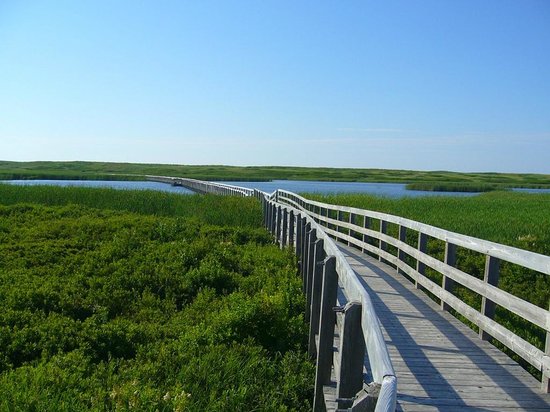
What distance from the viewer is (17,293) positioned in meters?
8.91

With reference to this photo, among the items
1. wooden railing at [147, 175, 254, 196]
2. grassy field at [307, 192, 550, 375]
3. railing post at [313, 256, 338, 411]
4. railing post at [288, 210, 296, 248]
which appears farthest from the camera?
wooden railing at [147, 175, 254, 196]

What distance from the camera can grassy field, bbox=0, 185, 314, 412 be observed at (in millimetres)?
5484

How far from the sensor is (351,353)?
3.61 m

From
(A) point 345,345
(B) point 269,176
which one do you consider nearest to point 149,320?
(A) point 345,345

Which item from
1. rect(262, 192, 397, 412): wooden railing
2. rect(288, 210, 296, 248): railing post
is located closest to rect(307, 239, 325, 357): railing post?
rect(262, 192, 397, 412): wooden railing

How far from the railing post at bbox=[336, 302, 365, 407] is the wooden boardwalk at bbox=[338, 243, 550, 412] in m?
0.82

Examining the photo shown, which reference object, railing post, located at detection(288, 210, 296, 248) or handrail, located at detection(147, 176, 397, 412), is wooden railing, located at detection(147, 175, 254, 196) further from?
handrail, located at detection(147, 176, 397, 412)

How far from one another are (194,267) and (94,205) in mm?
13641

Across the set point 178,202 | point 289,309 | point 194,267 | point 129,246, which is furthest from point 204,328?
point 178,202

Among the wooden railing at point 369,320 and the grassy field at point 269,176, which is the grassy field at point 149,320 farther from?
the grassy field at point 269,176

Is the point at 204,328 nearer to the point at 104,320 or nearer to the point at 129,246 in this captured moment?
the point at 104,320

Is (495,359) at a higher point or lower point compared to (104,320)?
higher

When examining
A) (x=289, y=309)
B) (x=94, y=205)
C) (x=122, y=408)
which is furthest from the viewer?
(x=94, y=205)

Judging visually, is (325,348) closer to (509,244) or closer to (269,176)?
(509,244)
